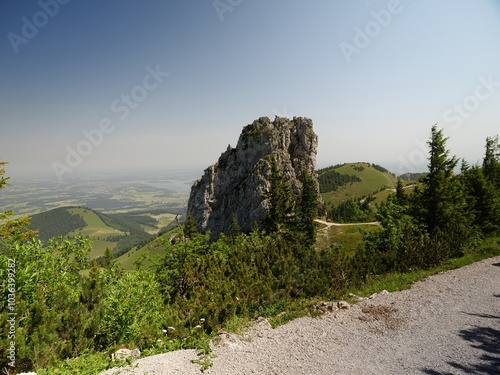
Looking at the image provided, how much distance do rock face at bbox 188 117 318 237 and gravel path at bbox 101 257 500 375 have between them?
90721 millimetres

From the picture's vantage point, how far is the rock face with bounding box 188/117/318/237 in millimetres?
109750

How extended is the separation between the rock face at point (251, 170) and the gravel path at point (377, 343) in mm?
90721

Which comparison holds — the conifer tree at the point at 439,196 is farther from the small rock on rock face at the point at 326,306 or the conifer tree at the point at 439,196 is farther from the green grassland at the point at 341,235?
the green grassland at the point at 341,235

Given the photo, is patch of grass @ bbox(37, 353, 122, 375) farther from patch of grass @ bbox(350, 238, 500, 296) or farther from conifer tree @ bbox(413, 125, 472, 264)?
conifer tree @ bbox(413, 125, 472, 264)

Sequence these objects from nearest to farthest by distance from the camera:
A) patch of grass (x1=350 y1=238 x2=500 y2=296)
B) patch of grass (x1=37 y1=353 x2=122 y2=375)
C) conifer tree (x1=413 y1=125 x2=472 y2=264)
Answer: patch of grass (x1=37 y1=353 x2=122 y2=375), patch of grass (x1=350 y1=238 x2=500 y2=296), conifer tree (x1=413 y1=125 x2=472 y2=264)

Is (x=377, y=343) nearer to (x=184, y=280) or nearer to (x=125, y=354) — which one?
(x=125, y=354)

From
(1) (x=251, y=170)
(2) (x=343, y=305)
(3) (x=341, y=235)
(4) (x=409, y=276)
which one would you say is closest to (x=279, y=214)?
(4) (x=409, y=276)

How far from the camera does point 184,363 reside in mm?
9203

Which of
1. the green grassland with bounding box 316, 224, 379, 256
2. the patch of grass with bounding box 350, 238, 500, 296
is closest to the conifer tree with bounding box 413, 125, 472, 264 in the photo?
the patch of grass with bounding box 350, 238, 500, 296

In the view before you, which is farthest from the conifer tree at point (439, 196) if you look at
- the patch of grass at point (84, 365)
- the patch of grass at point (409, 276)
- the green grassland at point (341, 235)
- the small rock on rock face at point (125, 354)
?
the green grassland at point (341, 235)

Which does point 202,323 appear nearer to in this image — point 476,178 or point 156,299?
point 156,299

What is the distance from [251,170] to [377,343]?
10482 centimetres

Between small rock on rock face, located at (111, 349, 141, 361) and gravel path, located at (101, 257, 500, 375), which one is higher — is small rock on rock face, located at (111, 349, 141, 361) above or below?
below

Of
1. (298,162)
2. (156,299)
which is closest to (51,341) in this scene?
(156,299)
